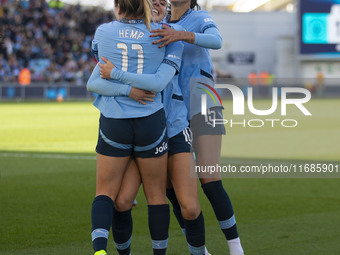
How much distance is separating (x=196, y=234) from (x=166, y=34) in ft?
4.46

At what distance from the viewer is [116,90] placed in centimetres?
409

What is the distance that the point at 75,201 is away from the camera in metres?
7.44

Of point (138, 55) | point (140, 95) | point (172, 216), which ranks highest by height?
point (138, 55)

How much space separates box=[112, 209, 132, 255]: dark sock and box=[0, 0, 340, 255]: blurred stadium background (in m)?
0.75

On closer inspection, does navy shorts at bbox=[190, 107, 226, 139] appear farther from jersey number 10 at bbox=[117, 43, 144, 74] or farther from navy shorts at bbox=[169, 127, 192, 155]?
jersey number 10 at bbox=[117, 43, 144, 74]

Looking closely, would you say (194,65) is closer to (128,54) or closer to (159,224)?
(128,54)

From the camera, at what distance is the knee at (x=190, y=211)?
4363 mm

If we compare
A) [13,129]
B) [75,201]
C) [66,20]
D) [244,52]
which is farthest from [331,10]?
[75,201]

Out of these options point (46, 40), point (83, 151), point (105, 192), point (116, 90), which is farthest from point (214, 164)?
point (46, 40)

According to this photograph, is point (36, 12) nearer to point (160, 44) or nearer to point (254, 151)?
point (254, 151)

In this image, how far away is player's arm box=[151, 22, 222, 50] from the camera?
13.5ft

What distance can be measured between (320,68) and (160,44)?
41401 millimetres

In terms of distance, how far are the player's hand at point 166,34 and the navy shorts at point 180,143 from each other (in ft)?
2.10

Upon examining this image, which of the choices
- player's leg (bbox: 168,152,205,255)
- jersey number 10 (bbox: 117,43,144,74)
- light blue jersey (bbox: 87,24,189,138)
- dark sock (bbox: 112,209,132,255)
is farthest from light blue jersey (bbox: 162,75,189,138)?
dark sock (bbox: 112,209,132,255)
